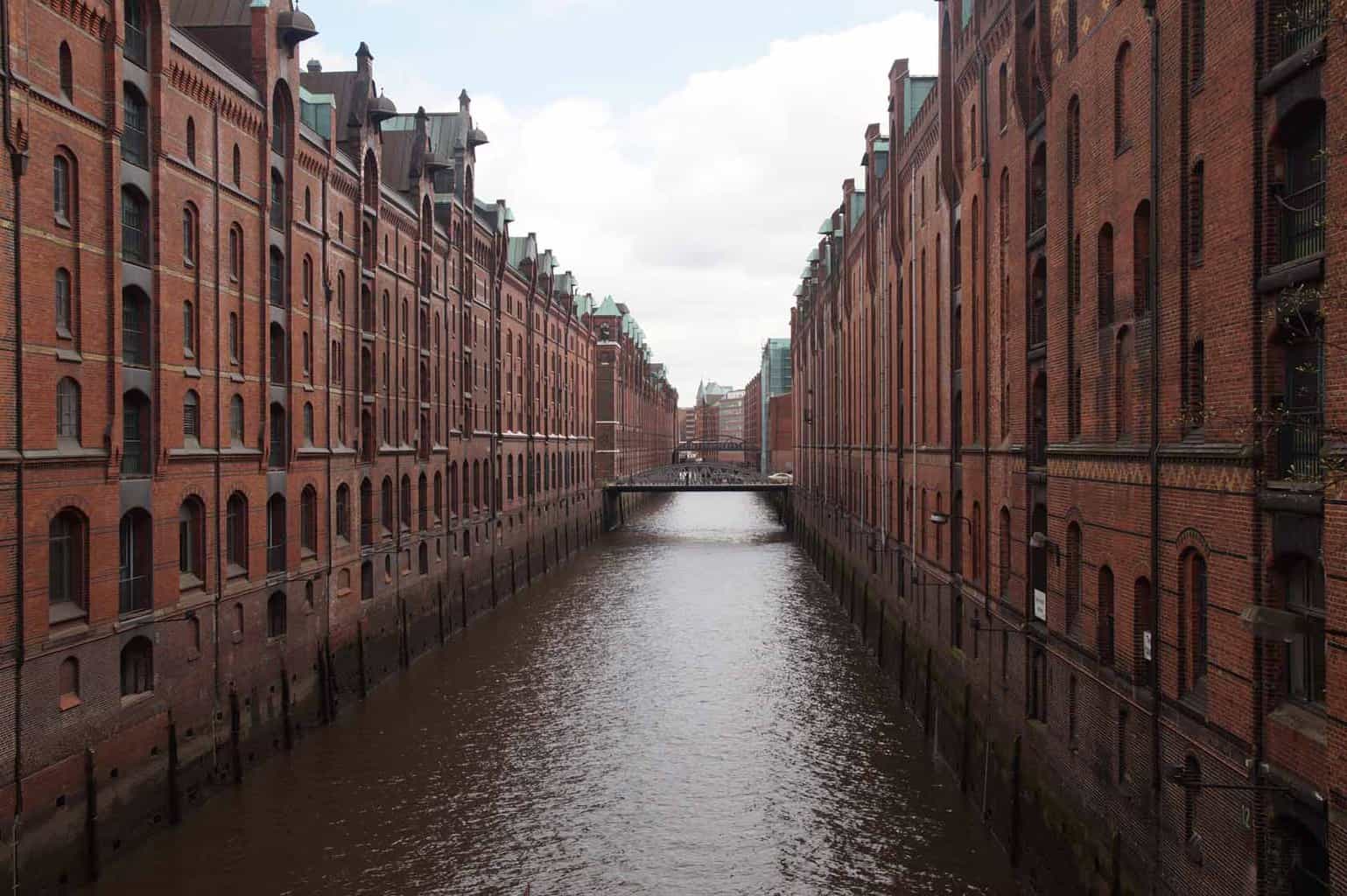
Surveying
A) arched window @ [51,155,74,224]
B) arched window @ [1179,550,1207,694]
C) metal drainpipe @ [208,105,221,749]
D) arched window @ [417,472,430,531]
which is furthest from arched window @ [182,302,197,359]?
arched window @ [1179,550,1207,694]

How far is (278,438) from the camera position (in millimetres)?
26781

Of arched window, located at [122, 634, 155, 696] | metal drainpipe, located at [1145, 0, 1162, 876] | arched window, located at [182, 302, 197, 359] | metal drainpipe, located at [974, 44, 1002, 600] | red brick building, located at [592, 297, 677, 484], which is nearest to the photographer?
metal drainpipe, located at [1145, 0, 1162, 876]

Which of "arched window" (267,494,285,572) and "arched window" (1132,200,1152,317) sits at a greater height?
"arched window" (1132,200,1152,317)

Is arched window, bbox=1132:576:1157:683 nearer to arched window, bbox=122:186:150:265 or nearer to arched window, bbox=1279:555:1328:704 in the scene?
arched window, bbox=1279:555:1328:704

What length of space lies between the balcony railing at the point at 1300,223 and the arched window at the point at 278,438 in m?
22.0

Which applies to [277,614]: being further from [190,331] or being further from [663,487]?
[663,487]

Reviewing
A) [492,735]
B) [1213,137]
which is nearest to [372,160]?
[492,735]

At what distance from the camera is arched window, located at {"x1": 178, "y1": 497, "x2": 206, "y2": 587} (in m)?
21.8

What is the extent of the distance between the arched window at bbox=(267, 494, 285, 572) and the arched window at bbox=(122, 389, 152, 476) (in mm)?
5764

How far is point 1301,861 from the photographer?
34.5 ft

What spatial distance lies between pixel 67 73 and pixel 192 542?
9.22 metres

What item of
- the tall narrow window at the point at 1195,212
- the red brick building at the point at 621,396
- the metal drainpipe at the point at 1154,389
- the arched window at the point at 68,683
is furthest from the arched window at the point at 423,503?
the red brick building at the point at 621,396

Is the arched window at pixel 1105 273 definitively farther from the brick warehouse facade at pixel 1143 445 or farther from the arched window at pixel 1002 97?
the arched window at pixel 1002 97

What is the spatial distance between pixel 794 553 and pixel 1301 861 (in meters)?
56.9
